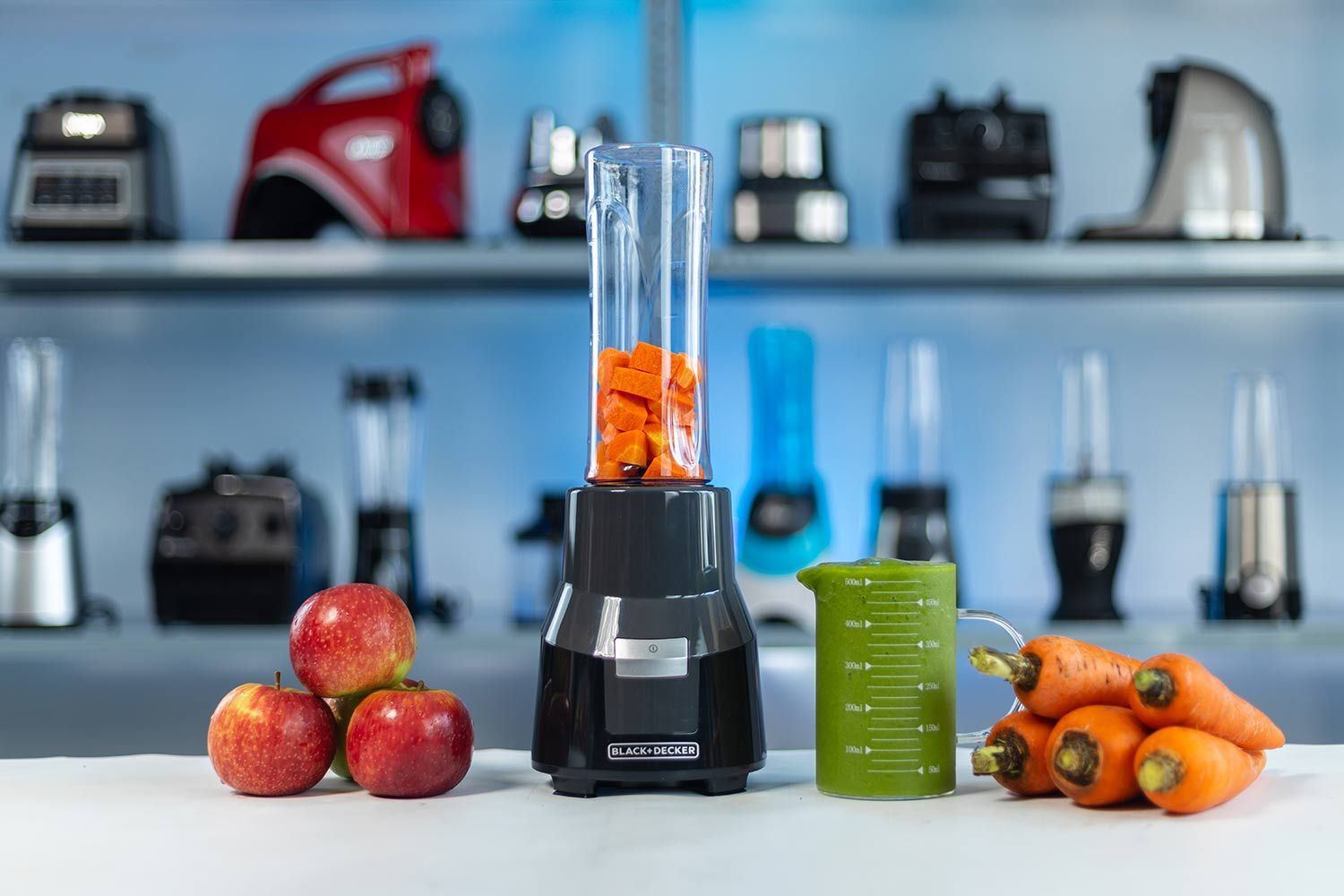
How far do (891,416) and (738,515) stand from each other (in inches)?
9.4

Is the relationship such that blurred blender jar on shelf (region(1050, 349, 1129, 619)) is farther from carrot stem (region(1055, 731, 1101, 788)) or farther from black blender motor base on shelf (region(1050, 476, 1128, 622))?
carrot stem (region(1055, 731, 1101, 788))

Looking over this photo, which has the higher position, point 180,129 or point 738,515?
point 180,129

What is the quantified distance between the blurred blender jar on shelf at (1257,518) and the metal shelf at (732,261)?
0.55 ft

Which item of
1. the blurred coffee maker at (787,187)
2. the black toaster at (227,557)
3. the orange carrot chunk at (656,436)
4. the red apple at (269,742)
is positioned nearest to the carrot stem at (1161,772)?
the orange carrot chunk at (656,436)

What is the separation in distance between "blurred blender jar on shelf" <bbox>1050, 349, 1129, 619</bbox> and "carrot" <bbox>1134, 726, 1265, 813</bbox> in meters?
1.08

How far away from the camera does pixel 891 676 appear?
2.36 ft

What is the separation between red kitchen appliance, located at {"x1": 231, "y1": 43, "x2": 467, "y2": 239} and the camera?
179cm

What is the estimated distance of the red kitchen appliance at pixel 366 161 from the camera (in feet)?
5.87

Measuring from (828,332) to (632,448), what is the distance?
4.27 ft

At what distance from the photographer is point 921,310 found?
2066 millimetres

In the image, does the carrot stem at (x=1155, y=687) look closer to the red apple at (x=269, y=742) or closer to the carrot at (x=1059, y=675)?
the carrot at (x=1059, y=675)

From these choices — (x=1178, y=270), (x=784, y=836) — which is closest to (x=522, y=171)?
(x=1178, y=270)

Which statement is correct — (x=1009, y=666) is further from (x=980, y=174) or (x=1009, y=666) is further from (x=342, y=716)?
(x=980, y=174)

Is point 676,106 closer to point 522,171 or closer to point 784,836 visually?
point 522,171
